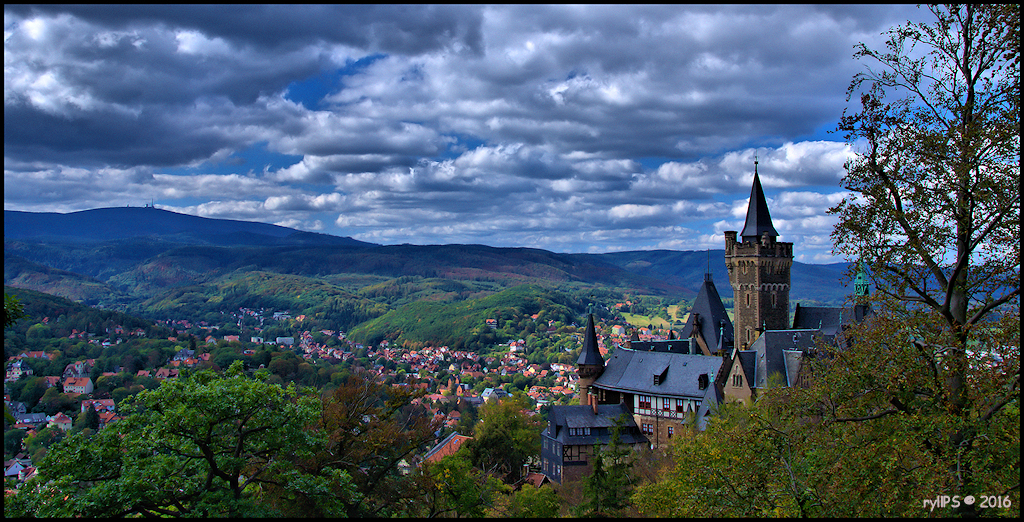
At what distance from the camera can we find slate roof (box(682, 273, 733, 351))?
212 feet

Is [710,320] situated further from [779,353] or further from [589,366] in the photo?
[779,353]

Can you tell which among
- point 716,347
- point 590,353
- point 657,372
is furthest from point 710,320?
point 590,353

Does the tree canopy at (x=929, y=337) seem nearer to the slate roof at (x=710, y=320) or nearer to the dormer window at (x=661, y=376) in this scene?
the dormer window at (x=661, y=376)

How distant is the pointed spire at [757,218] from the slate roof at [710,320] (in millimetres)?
6425

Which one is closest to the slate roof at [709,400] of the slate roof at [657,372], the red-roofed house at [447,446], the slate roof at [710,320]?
the slate roof at [657,372]

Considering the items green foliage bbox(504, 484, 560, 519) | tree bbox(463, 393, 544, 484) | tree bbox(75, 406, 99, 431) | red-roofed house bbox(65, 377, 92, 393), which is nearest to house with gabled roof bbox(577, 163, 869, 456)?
tree bbox(463, 393, 544, 484)

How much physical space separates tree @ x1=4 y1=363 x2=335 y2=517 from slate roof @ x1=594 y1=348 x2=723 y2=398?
136 ft

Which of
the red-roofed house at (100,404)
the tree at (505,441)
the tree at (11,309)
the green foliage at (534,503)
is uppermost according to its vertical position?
the tree at (11,309)

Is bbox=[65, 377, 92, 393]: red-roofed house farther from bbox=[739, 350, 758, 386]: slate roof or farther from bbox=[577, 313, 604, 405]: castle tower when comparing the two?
bbox=[739, 350, 758, 386]: slate roof

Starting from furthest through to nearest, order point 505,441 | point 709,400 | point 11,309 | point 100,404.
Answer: point 100,404
point 505,441
point 709,400
point 11,309

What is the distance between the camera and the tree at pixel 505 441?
179 feet

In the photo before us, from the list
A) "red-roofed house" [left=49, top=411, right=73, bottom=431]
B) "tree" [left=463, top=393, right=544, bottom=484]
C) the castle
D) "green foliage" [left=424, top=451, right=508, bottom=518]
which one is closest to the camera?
"green foliage" [left=424, top=451, right=508, bottom=518]

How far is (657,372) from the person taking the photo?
57.4 meters

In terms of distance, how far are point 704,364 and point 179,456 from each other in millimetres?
46762
